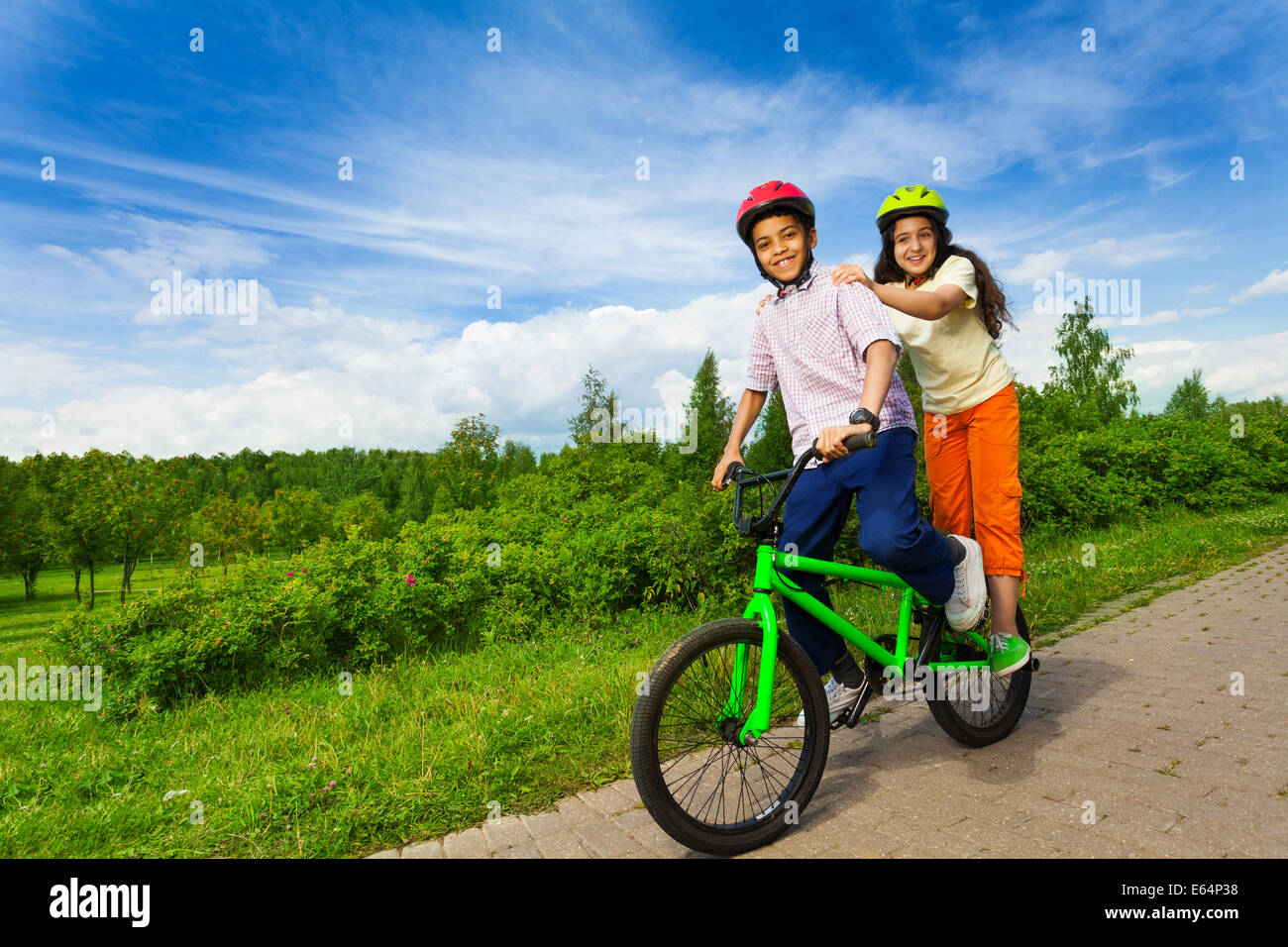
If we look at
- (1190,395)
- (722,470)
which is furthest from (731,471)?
(1190,395)

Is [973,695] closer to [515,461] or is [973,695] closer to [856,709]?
[856,709]

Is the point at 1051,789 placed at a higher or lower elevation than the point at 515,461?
lower

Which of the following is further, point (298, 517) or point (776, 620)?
point (298, 517)

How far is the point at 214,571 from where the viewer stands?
634 centimetres

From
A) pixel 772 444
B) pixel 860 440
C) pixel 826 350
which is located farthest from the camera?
pixel 772 444

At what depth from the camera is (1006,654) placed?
320 centimetres

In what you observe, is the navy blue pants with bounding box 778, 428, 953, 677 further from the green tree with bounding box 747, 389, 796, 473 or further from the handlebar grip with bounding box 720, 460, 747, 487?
the green tree with bounding box 747, 389, 796, 473

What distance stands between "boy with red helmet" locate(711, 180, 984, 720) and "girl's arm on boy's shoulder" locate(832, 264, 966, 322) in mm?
69

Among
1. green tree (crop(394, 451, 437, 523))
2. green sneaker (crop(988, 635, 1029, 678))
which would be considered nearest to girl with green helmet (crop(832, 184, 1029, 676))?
green sneaker (crop(988, 635, 1029, 678))

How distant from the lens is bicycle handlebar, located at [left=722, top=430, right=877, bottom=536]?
7.76 ft

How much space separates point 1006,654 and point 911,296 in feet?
5.31

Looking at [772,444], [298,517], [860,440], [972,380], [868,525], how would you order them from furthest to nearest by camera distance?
1. [298,517]
2. [772,444]
3. [972,380]
4. [868,525]
5. [860,440]
